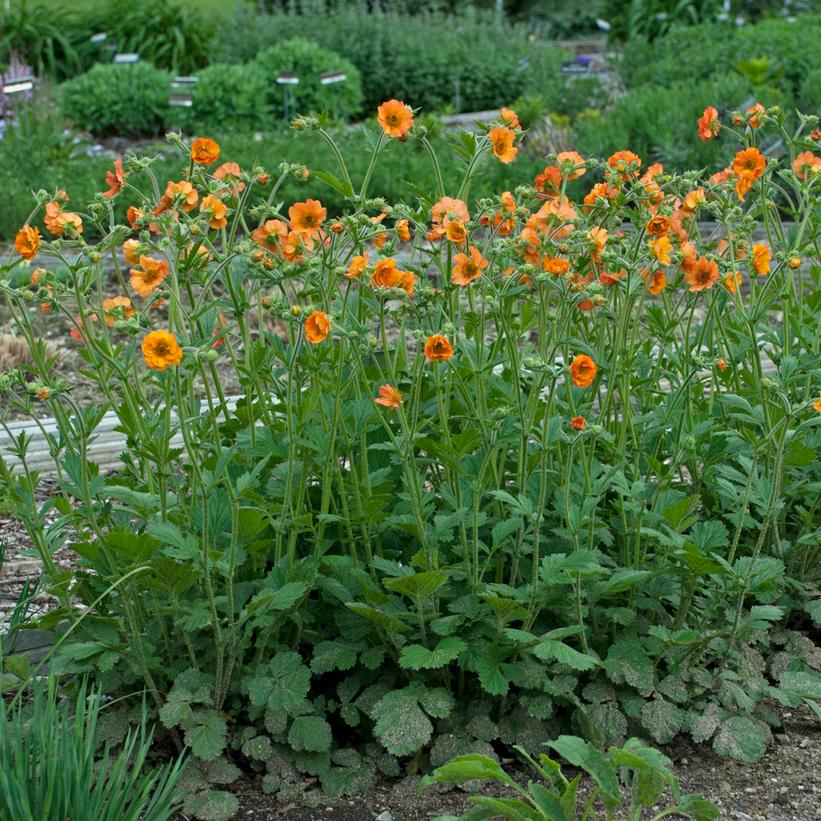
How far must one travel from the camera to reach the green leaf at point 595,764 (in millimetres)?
1913

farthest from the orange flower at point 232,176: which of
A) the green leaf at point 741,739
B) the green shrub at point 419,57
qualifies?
the green shrub at point 419,57

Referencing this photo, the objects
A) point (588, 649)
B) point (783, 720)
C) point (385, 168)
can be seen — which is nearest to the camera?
point (588, 649)

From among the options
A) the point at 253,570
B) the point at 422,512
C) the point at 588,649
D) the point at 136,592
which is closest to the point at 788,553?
the point at 588,649

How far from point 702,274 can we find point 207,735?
1.36 metres

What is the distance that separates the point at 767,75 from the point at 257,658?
7599mm

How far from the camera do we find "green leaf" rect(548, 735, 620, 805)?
1913 mm

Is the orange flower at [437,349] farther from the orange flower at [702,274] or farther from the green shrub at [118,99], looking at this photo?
the green shrub at [118,99]

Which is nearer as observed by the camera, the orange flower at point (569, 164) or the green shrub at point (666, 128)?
the orange flower at point (569, 164)

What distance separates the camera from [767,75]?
8648 millimetres

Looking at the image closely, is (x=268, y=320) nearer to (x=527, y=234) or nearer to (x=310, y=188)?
(x=310, y=188)

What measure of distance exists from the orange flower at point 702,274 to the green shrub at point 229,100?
7.21 meters

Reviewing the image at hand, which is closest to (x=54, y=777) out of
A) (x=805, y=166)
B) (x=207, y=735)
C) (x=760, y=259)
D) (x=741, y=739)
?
(x=207, y=735)

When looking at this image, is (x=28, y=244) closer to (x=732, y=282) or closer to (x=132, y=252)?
(x=132, y=252)

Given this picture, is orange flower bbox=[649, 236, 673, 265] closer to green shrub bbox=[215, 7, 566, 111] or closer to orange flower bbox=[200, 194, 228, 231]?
orange flower bbox=[200, 194, 228, 231]
